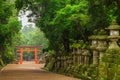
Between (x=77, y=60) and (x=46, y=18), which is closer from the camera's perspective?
(x=77, y=60)

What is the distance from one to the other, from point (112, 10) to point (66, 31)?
7.47m

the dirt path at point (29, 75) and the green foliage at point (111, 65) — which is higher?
the green foliage at point (111, 65)

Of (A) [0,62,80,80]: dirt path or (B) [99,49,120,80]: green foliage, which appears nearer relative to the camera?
(B) [99,49,120,80]: green foliage

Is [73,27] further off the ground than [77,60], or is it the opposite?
[73,27]

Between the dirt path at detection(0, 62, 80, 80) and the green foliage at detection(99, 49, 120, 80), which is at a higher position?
the green foliage at detection(99, 49, 120, 80)

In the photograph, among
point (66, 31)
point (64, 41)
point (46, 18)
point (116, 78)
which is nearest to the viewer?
point (116, 78)

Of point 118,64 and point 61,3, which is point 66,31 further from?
point 118,64

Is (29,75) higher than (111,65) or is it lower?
lower

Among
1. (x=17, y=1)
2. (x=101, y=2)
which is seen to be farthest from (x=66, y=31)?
(x=101, y=2)

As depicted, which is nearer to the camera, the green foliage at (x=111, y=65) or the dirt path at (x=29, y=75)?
the green foliage at (x=111, y=65)

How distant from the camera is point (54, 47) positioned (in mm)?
31875

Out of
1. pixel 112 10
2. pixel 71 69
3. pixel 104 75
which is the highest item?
pixel 112 10

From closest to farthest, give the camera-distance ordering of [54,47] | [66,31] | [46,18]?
1. [66,31]
2. [46,18]
3. [54,47]

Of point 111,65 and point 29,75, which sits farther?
point 29,75
